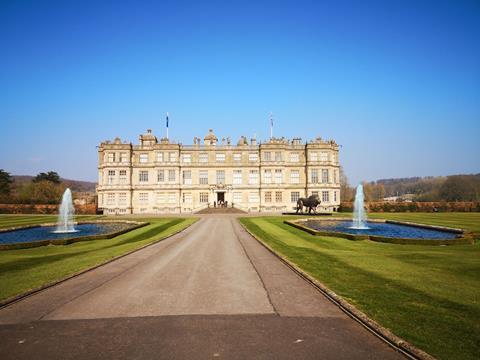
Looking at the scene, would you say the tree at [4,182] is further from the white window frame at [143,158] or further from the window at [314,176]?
the window at [314,176]

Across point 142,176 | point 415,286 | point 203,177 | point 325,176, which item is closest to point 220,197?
point 203,177

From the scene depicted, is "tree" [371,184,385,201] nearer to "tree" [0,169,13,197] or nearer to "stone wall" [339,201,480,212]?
"stone wall" [339,201,480,212]

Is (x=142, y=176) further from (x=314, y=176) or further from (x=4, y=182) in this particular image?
(x=4, y=182)

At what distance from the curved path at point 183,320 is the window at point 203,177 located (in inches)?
2166

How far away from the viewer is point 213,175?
2744 inches

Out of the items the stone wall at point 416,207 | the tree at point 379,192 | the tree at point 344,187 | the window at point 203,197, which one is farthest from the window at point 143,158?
the tree at point 379,192

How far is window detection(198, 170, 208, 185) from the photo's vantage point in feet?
228

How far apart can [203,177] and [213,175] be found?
2.15 metres

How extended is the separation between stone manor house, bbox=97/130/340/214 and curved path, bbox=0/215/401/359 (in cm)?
5471

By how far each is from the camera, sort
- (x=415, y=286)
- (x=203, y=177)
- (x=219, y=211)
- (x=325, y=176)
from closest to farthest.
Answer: (x=415, y=286) → (x=219, y=211) → (x=203, y=177) → (x=325, y=176)

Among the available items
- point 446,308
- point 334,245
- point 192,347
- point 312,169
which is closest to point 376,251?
point 334,245

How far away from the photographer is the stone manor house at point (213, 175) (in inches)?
2694

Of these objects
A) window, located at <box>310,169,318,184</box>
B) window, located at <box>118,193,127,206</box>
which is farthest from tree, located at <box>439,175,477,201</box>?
window, located at <box>118,193,127,206</box>

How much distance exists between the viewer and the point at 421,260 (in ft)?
54.0
